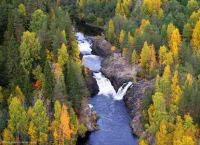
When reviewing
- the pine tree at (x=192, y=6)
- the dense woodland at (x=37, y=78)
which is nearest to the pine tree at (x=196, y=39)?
the pine tree at (x=192, y=6)

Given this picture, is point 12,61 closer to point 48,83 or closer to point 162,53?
point 48,83

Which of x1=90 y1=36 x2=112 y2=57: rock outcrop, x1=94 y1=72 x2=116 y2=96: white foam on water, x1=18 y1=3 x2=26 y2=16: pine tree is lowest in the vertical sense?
x1=90 y1=36 x2=112 y2=57: rock outcrop

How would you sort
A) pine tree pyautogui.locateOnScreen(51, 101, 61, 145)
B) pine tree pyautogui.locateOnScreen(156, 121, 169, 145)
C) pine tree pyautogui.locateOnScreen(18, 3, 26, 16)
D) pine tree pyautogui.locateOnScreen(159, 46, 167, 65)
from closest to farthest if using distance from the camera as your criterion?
pine tree pyautogui.locateOnScreen(156, 121, 169, 145) → pine tree pyautogui.locateOnScreen(51, 101, 61, 145) → pine tree pyautogui.locateOnScreen(18, 3, 26, 16) → pine tree pyautogui.locateOnScreen(159, 46, 167, 65)

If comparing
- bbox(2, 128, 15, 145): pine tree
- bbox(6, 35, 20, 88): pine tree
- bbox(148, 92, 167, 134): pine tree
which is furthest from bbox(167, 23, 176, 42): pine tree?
bbox(2, 128, 15, 145): pine tree

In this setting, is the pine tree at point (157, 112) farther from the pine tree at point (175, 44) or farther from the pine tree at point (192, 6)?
the pine tree at point (192, 6)

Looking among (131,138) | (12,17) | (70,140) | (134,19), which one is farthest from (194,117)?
(134,19)

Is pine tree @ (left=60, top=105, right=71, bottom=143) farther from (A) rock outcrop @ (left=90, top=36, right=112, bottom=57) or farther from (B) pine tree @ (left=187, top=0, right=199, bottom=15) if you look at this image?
(B) pine tree @ (left=187, top=0, right=199, bottom=15)
